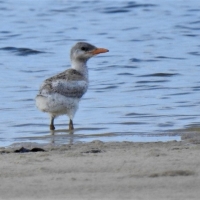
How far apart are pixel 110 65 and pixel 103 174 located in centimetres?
1002

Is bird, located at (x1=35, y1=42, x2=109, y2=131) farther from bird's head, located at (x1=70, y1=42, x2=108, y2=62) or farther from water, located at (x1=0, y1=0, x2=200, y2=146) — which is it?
bird's head, located at (x1=70, y1=42, x2=108, y2=62)

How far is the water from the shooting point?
37.7ft

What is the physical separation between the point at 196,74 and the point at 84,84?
3943 millimetres

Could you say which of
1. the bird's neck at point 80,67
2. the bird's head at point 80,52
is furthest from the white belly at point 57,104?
the bird's head at point 80,52

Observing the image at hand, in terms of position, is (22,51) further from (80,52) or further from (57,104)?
(57,104)

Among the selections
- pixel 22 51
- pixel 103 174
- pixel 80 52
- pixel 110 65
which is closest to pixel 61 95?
pixel 80 52

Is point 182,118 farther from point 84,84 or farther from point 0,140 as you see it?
point 0,140

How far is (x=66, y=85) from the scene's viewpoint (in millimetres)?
11703

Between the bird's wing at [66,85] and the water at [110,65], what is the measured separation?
46 cm

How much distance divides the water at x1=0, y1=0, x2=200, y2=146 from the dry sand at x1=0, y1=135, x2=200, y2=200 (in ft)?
7.00

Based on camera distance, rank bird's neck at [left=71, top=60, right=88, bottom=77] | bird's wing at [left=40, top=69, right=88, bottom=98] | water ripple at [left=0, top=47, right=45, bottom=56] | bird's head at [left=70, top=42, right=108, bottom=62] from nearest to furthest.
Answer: bird's wing at [left=40, top=69, right=88, bottom=98] < bird's neck at [left=71, top=60, right=88, bottom=77] < bird's head at [left=70, top=42, right=108, bottom=62] < water ripple at [left=0, top=47, right=45, bottom=56]

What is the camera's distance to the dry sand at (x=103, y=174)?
669 centimetres

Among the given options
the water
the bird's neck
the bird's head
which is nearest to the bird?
the water

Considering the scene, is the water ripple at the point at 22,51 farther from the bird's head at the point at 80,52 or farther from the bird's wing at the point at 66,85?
the bird's wing at the point at 66,85
